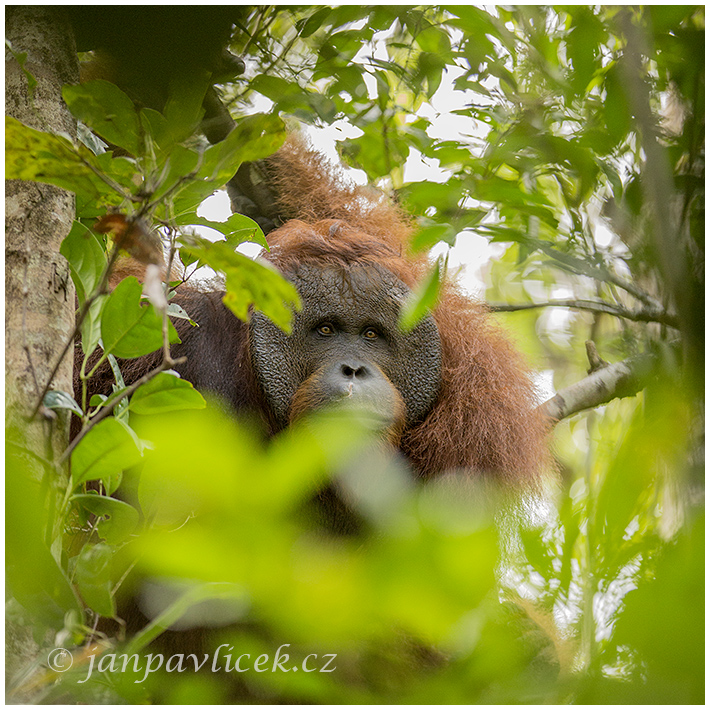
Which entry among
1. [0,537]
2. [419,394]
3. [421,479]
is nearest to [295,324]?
[419,394]

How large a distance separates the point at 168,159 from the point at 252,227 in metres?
0.43

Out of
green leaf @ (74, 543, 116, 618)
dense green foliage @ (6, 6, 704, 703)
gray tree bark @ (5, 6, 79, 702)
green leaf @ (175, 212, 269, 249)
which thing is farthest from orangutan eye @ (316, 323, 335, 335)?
green leaf @ (74, 543, 116, 618)

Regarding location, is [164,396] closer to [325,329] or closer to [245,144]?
[245,144]

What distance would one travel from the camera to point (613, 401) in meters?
3.51

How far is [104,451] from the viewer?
1252mm

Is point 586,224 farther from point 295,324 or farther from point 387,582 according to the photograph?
point 387,582

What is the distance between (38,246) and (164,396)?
0.56 metres

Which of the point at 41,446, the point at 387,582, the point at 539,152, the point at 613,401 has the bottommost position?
the point at 387,582

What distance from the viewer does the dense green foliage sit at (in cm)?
87

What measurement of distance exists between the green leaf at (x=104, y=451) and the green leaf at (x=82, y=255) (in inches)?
15.4

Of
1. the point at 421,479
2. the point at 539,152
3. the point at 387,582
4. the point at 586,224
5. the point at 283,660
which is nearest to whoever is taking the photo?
the point at 387,582

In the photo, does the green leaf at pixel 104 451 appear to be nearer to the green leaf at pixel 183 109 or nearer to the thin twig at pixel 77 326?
the thin twig at pixel 77 326

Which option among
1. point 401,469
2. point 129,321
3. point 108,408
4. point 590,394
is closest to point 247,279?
point 129,321

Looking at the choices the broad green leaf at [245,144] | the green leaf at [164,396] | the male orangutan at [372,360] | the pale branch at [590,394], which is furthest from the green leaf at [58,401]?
the pale branch at [590,394]
